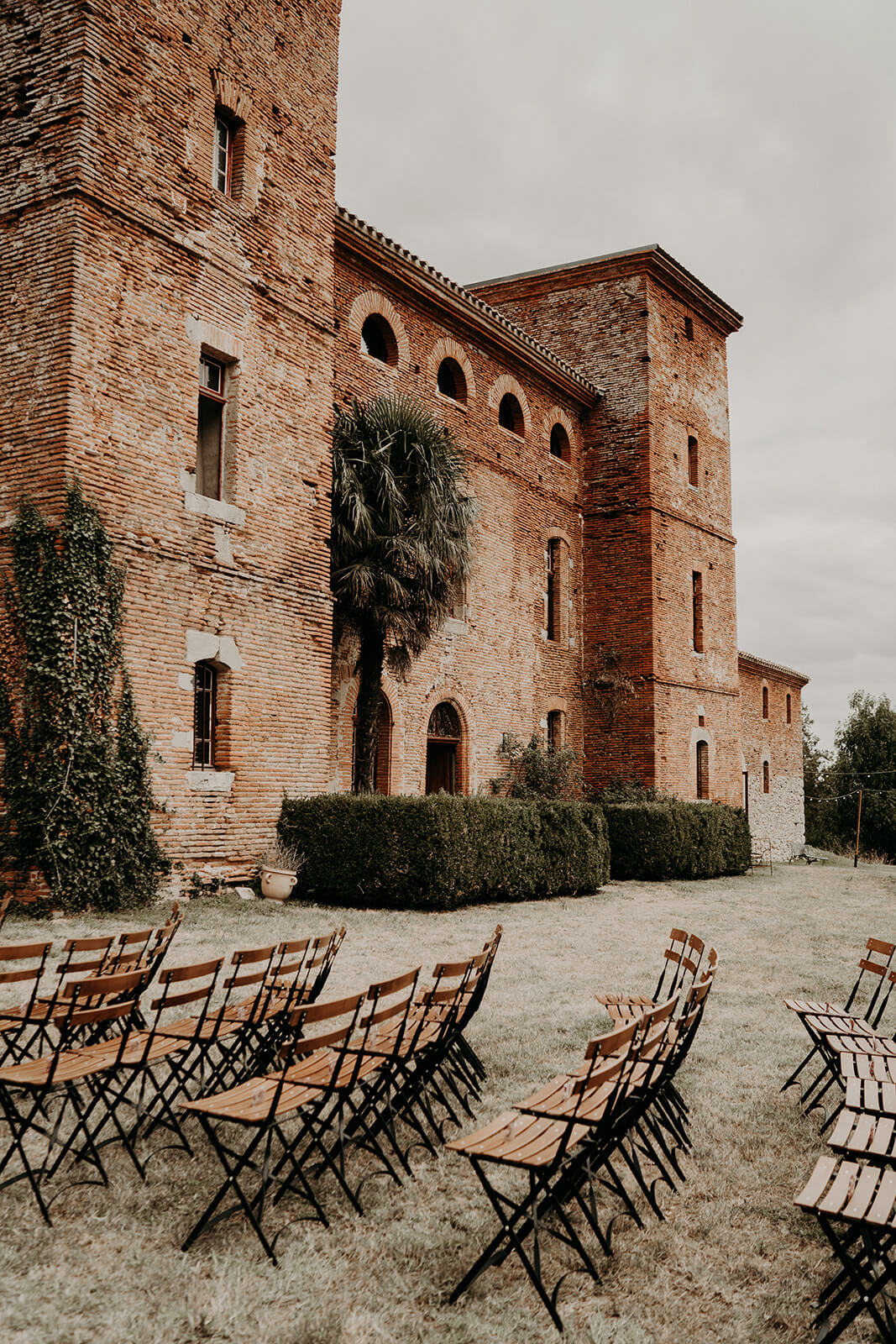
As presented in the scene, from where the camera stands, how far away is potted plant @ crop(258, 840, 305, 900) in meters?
12.1

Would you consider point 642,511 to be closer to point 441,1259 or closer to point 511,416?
point 511,416

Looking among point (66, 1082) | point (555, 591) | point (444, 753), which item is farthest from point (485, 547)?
point (66, 1082)

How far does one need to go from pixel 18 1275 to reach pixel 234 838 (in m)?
9.08

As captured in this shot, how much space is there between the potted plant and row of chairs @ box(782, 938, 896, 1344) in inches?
312

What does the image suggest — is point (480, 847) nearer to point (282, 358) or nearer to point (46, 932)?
point (46, 932)

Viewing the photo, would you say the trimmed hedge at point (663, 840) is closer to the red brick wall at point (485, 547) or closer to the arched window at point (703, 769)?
the red brick wall at point (485, 547)

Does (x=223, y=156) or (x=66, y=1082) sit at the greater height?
(x=223, y=156)

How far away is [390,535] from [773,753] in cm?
2172

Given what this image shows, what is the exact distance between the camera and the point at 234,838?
12.3 metres

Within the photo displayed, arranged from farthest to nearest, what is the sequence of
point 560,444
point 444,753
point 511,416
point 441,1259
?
1. point 560,444
2. point 511,416
3. point 444,753
4. point 441,1259

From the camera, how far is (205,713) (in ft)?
40.5

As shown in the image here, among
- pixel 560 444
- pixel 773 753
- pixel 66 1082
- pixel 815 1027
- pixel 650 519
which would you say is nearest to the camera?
pixel 66 1082

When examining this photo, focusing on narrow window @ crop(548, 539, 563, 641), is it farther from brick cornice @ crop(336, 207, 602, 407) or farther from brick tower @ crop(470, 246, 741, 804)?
brick cornice @ crop(336, 207, 602, 407)

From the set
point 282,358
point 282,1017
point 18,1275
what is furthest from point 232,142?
point 18,1275
